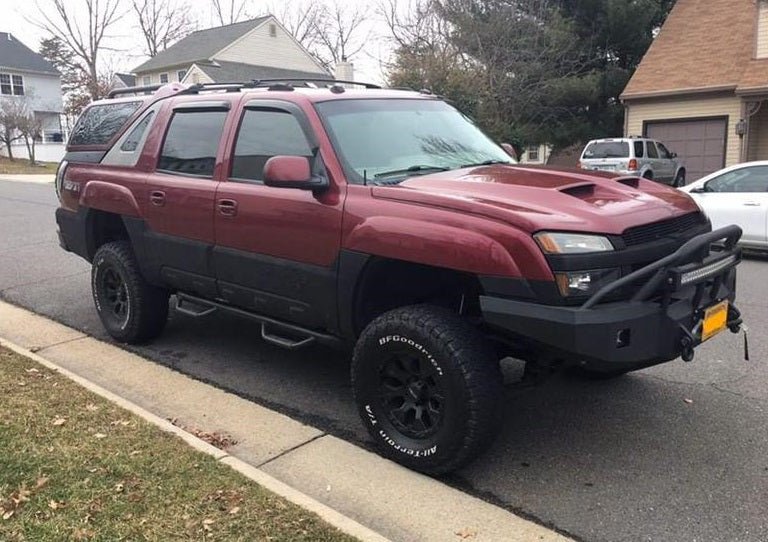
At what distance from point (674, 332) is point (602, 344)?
0.44m

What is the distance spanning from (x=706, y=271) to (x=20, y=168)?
3712 cm

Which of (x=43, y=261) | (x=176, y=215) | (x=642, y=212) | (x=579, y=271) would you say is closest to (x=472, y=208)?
(x=579, y=271)

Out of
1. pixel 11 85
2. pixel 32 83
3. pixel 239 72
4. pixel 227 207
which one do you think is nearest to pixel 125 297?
pixel 227 207

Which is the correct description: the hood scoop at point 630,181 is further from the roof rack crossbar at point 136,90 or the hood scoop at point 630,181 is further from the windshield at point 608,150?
the windshield at point 608,150

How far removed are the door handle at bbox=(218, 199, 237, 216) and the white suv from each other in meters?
15.5

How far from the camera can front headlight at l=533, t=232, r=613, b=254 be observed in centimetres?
315

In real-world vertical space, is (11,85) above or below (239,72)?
above

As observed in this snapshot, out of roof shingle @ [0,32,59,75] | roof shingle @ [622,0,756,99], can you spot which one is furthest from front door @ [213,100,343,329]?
roof shingle @ [0,32,59,75]

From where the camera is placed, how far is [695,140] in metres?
21.4

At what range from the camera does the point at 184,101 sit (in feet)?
17.0

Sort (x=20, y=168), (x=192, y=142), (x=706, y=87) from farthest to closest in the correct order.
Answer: (x=20, y=168) → (x=706, y=87) → (x=192, y=142)

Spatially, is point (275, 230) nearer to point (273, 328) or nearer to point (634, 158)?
point (273, 328)

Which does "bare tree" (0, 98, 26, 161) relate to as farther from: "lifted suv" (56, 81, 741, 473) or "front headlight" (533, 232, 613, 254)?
"front headlight" (533, 232, 613, 254)

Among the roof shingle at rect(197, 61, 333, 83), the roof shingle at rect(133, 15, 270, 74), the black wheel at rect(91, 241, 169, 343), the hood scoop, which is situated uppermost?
the roof shingle at rect(133, 15, 270, 74)
